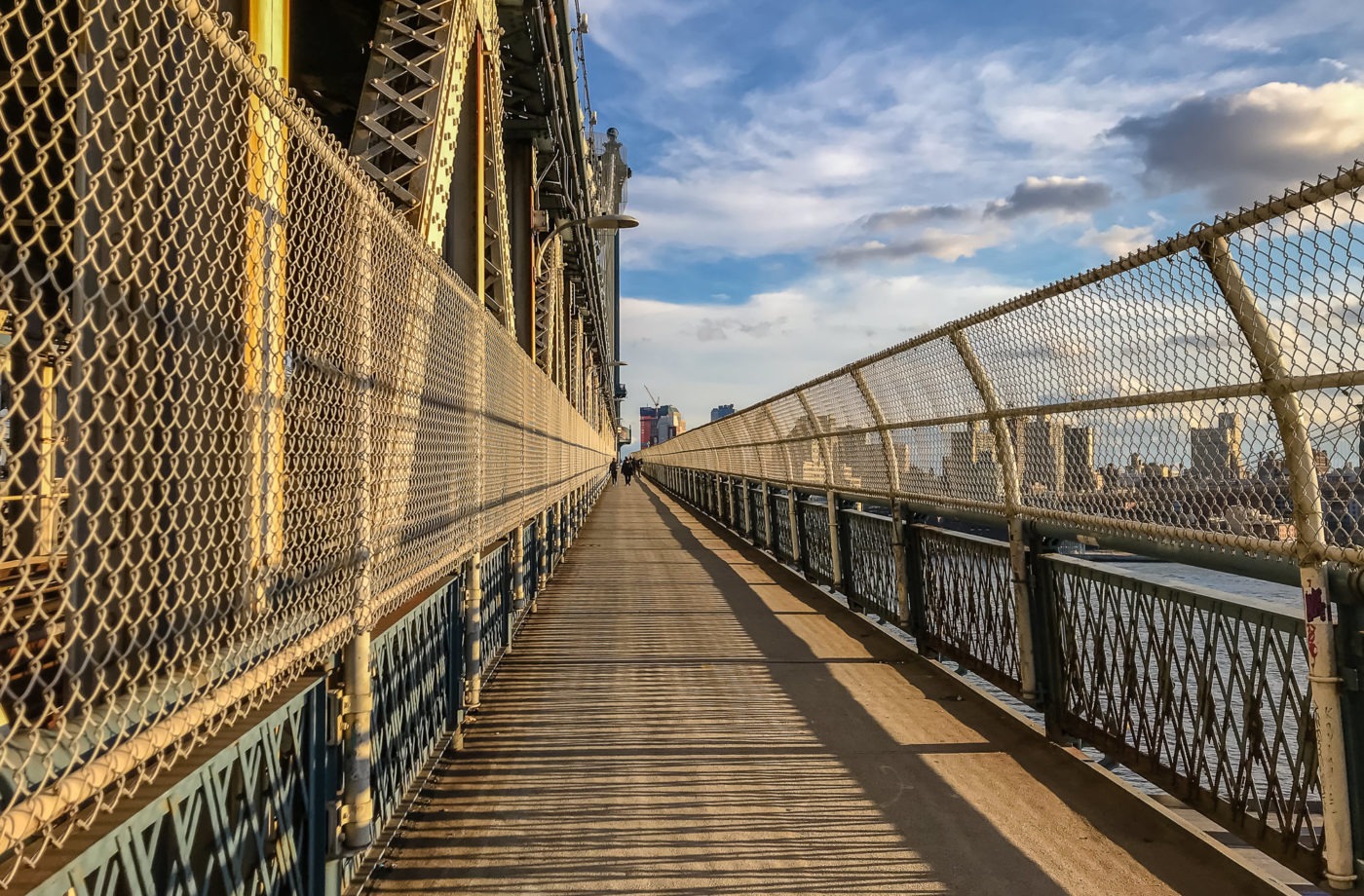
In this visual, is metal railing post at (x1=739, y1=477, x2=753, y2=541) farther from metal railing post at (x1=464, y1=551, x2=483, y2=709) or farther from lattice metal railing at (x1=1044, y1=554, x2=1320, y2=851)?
lattice metal railing at (x1=1044, y1=554, x2=1320, y2=851)

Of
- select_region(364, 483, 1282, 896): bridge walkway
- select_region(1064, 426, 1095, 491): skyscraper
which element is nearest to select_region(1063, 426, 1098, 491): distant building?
select_region(1064, 426, 1095, 491): skyscraper

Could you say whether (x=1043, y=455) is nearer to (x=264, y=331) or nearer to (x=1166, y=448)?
(x=1166, y=448)

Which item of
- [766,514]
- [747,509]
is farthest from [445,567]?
[747,509]

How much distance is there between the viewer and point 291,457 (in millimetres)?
2607

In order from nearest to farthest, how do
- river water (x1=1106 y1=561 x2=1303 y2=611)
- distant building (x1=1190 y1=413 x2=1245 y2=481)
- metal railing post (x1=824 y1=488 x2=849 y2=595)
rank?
1. distant building (x1=1190 y1=413 x2=1245 y2=481)
2. river water (x1=1106 y1=561 x2=1303 y2=611)
3. metal railing post (x1=824 y1=488 x2=849 y2=595)

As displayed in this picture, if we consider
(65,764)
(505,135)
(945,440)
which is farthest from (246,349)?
(505,135)

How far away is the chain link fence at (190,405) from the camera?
1.50 meters

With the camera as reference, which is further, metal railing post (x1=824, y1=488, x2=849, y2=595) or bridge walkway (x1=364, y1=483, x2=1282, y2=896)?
metal railing post (x1=824, y1=488, x2=849, y2=595)

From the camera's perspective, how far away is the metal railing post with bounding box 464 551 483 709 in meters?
4.62

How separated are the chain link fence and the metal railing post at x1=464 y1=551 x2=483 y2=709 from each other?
0.93m

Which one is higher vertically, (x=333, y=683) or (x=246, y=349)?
(x=246, y=349)

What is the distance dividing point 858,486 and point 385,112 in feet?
16.4

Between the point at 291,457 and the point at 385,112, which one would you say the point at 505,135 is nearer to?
the point at 385,112

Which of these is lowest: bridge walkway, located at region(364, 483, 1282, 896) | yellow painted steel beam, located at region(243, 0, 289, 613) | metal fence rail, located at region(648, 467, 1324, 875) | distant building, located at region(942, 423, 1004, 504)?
bridge walkway, located at region(364, 483, 1282, 896)
